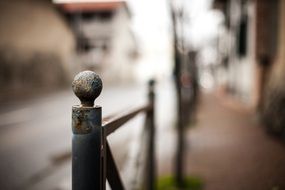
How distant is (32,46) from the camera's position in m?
26.2

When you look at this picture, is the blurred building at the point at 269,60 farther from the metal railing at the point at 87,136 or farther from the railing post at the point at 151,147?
the metal railing at the point at 87,136

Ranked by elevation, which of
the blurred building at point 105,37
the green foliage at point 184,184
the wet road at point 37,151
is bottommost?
the wet road at point 37,151

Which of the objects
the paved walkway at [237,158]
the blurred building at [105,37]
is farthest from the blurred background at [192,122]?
the blurred building at [105,37]

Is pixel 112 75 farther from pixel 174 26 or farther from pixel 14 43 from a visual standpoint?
pixel 174 26

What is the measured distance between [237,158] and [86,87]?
457 centimetres

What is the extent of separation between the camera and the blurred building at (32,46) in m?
22.5

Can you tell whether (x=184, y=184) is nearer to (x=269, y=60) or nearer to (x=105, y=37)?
(x=269, y=60)

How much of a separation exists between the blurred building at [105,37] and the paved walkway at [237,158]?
33.5 m

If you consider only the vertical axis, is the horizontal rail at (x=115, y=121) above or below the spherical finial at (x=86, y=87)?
below

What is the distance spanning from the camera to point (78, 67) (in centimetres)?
3984

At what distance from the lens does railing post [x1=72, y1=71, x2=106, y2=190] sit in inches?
68.8

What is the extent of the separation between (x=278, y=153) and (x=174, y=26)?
8.85ft

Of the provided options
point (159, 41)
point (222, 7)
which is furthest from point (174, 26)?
point (159, 41)

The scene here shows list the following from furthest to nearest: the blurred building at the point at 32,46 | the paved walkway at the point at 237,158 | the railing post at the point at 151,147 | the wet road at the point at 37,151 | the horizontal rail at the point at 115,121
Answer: the blurred building at the point at 32,46 → the wet road at the point at 37,151 → the paved walkway at the point at 237,158 → the railing post at the point at 151,147 → the horizontal rail at the point at 115,121
